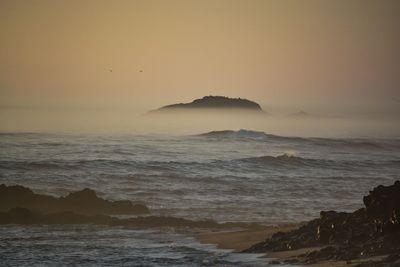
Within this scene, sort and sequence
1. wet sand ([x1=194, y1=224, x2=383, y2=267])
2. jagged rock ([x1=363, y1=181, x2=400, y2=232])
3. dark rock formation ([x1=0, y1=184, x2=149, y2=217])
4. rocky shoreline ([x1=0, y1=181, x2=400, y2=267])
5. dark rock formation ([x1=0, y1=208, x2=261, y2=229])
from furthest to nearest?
dark rock formation ([x1=0, y1=184, x2=149, y2=217]), dark rock formation ([x1=0, y1=208, x2=261, y2=229]), wet sand ([x1=194, y1=224, x2=383, y2=267]), jagged rock ([x1=363, y1=181, x2=400, y2=232]), rocky shoreline ([x1=0, y1=181, x2=400, y2=267])

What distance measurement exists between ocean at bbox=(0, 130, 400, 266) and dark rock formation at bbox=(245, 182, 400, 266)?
1484mm

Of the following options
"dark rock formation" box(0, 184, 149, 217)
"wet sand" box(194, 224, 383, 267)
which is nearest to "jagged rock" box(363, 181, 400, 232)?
"wet sand" box(194, 224, 383, 267)

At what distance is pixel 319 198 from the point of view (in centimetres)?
4534

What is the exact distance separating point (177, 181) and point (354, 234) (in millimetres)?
36011

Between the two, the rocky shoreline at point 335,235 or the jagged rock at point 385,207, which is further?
the jagged rock at point 385,207

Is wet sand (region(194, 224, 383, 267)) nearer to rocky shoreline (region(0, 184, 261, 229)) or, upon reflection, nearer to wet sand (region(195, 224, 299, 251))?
wet sand (region(195, 224, 299, 251))

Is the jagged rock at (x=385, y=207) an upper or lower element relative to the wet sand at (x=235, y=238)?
upper

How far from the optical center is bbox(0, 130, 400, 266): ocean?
22516mm

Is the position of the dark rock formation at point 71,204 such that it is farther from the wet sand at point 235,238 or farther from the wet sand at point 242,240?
the wet sand at point 235,238

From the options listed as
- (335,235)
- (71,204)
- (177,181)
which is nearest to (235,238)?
(335,235)

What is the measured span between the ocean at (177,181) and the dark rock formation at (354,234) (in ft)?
4.87

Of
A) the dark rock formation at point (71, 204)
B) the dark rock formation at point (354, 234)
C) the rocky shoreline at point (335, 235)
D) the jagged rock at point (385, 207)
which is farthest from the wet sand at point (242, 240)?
the dark rock formation at point (71, 204)

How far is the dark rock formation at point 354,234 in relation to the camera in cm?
1806

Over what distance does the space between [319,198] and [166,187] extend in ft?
37.9
